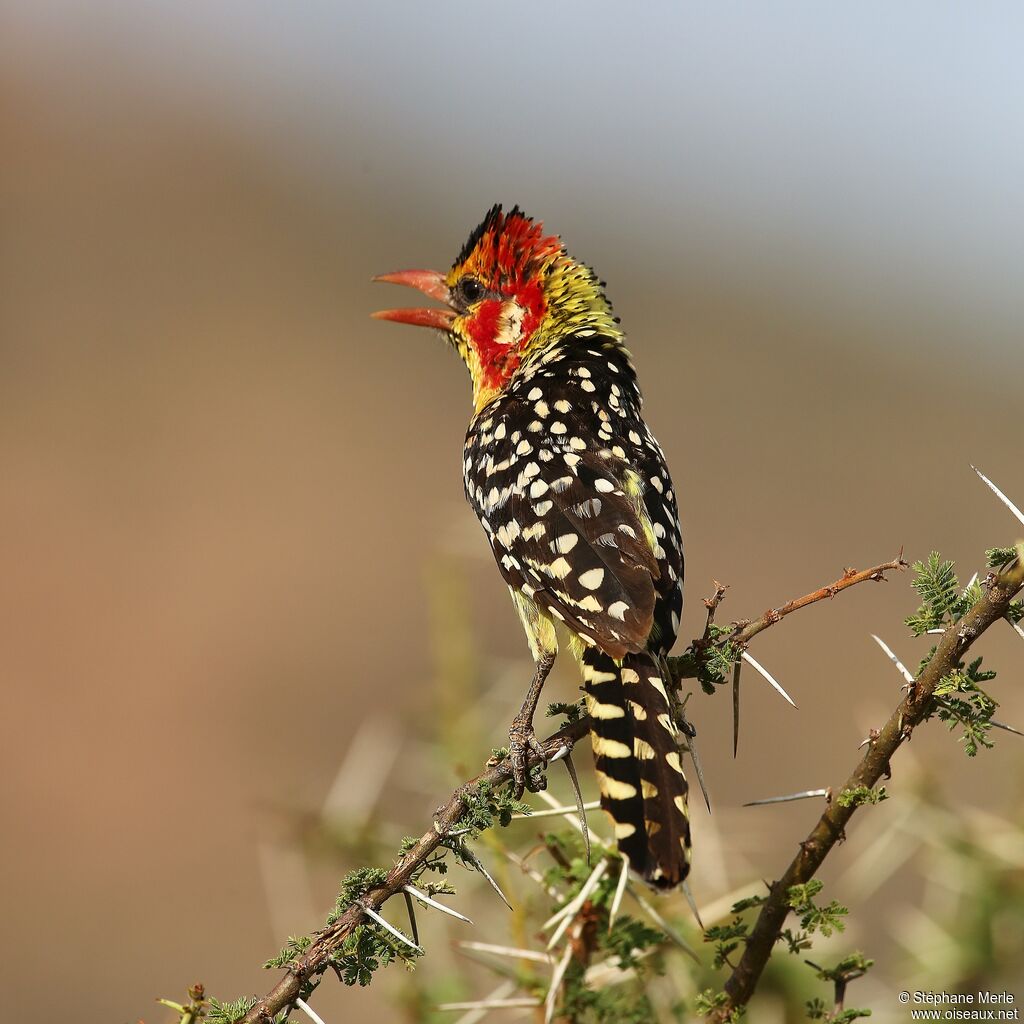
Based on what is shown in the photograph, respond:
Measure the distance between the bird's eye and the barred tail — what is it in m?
2.47

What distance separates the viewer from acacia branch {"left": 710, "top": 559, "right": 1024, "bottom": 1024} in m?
2.25

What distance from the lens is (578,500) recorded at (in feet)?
12.4

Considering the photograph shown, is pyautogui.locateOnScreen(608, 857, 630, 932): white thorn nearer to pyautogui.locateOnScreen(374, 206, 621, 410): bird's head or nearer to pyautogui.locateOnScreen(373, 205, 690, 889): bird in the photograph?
pyautogui.locateOnScreen(373, 205, 690, 889): bird

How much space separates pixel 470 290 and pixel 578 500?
1962 millimetres

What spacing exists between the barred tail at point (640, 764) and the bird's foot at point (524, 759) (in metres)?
0.21

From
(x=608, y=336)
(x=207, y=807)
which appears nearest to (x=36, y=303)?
(x=207, y=807)

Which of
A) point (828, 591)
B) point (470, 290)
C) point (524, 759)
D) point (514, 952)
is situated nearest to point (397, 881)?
point (514, 952)

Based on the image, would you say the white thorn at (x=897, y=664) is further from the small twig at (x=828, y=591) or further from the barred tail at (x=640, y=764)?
the barred tail at (x=640, y=764)

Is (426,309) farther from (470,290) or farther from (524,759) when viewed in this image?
(524,759)

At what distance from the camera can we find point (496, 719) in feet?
11.9

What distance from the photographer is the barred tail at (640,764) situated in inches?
108

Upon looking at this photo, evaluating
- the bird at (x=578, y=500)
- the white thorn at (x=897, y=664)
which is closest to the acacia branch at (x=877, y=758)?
the white thorn at (x=897, y=664)

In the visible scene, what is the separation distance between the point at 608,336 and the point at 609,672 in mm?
2243

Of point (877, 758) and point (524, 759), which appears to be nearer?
point (877, 758)
